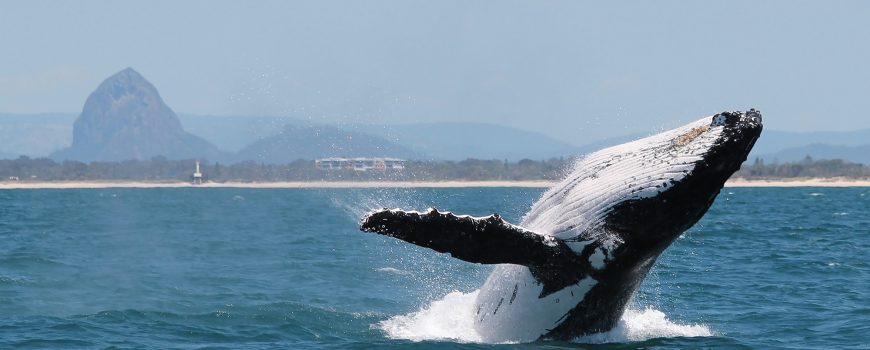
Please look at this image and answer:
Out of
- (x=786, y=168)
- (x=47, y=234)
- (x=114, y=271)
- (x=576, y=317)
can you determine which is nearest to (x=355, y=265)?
(x=114, y=271)

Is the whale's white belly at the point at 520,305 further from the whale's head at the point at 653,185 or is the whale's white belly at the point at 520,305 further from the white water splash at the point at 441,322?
the whale's head at the point at 653,185

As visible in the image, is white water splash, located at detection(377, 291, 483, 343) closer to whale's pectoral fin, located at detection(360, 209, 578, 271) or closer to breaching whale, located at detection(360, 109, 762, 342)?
breaching whale, located at detection(360, 109, 762, 342)

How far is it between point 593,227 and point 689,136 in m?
0.84

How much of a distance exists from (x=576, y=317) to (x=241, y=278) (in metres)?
8.33

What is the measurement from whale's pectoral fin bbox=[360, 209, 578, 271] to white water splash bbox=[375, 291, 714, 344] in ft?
5.03

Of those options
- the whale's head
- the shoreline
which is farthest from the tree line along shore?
the whale's head

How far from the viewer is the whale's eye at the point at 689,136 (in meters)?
7.66

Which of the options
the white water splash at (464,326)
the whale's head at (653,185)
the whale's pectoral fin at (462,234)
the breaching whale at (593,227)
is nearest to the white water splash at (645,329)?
the white water splash at (464,326)

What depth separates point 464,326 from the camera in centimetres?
997

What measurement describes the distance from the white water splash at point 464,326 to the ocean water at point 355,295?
0.02 metres

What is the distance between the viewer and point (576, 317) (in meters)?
8.66

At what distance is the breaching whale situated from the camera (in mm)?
7398

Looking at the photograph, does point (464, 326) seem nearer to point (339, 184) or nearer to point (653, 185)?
point (653, 185)

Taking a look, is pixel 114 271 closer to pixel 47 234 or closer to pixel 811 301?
pixel 811 301
